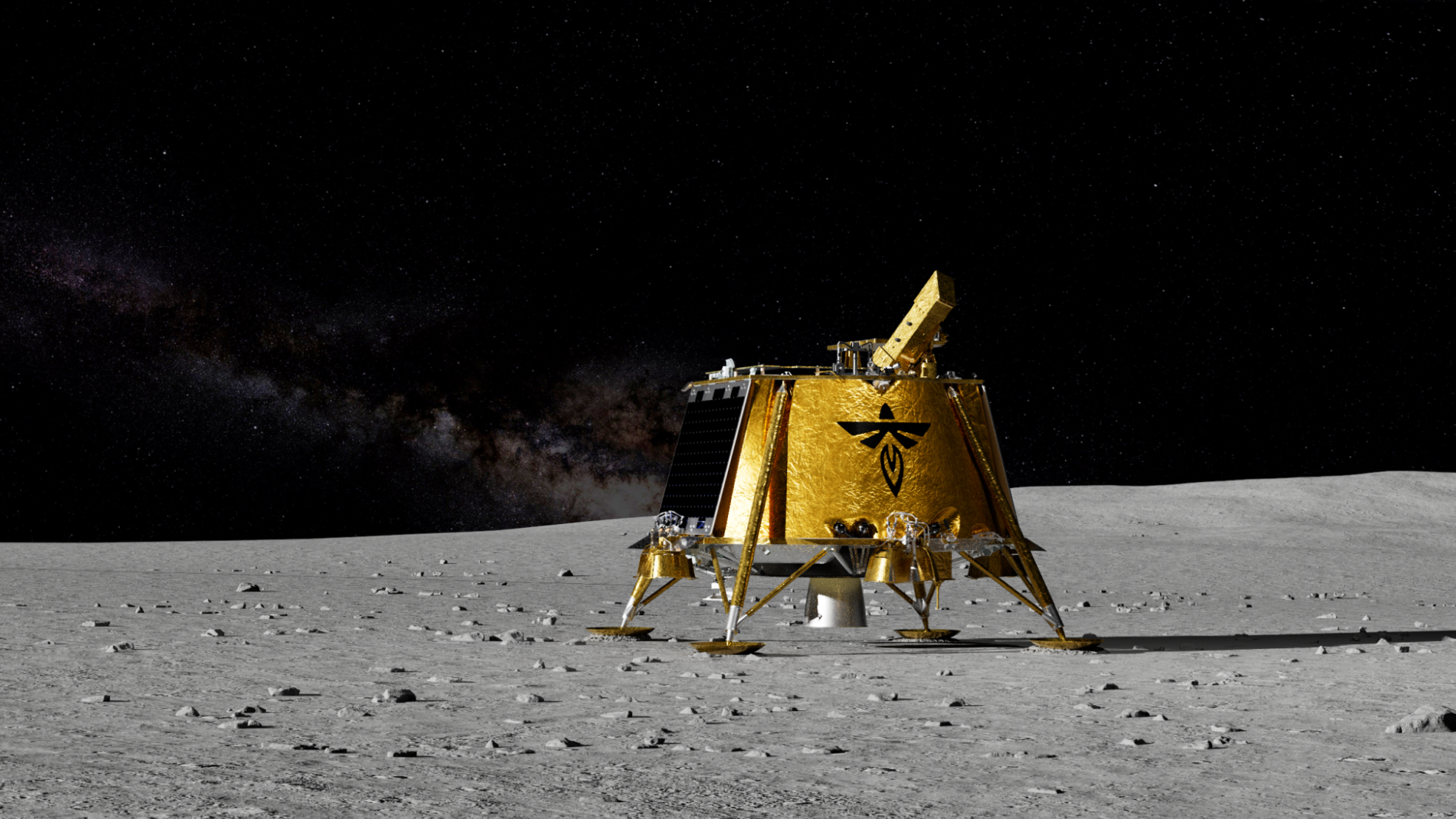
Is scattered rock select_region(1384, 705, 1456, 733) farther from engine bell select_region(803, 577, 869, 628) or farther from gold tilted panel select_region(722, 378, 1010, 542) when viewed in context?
engine bell select_region(803, 577, 869, 628)

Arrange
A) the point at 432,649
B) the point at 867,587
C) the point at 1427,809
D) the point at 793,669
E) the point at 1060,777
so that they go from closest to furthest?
the point at 1427,809 < the point at 1060,777 < the point at 793,669 < the point at 432,649 < the point at 867,587

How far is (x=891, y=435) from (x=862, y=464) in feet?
1.19

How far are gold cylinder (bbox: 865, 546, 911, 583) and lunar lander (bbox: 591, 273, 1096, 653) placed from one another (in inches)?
0.5

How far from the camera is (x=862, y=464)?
11.5 m

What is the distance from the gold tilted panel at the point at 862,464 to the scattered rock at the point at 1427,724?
458 cm

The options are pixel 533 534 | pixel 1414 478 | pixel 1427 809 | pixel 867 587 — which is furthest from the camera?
pixel 1414 478

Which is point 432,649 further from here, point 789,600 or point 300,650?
point 789,600

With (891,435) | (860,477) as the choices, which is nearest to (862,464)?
(860,477)

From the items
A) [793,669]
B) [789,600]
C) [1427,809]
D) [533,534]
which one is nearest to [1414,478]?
[533,534]

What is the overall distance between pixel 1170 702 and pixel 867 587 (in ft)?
36.9

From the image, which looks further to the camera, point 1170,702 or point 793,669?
point 793,669

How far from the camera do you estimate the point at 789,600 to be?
1747cm

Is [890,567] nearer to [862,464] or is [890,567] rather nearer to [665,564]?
[862,464]

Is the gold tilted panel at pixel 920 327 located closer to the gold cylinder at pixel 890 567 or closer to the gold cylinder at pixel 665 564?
the gold cylinder at pixel 890 567
